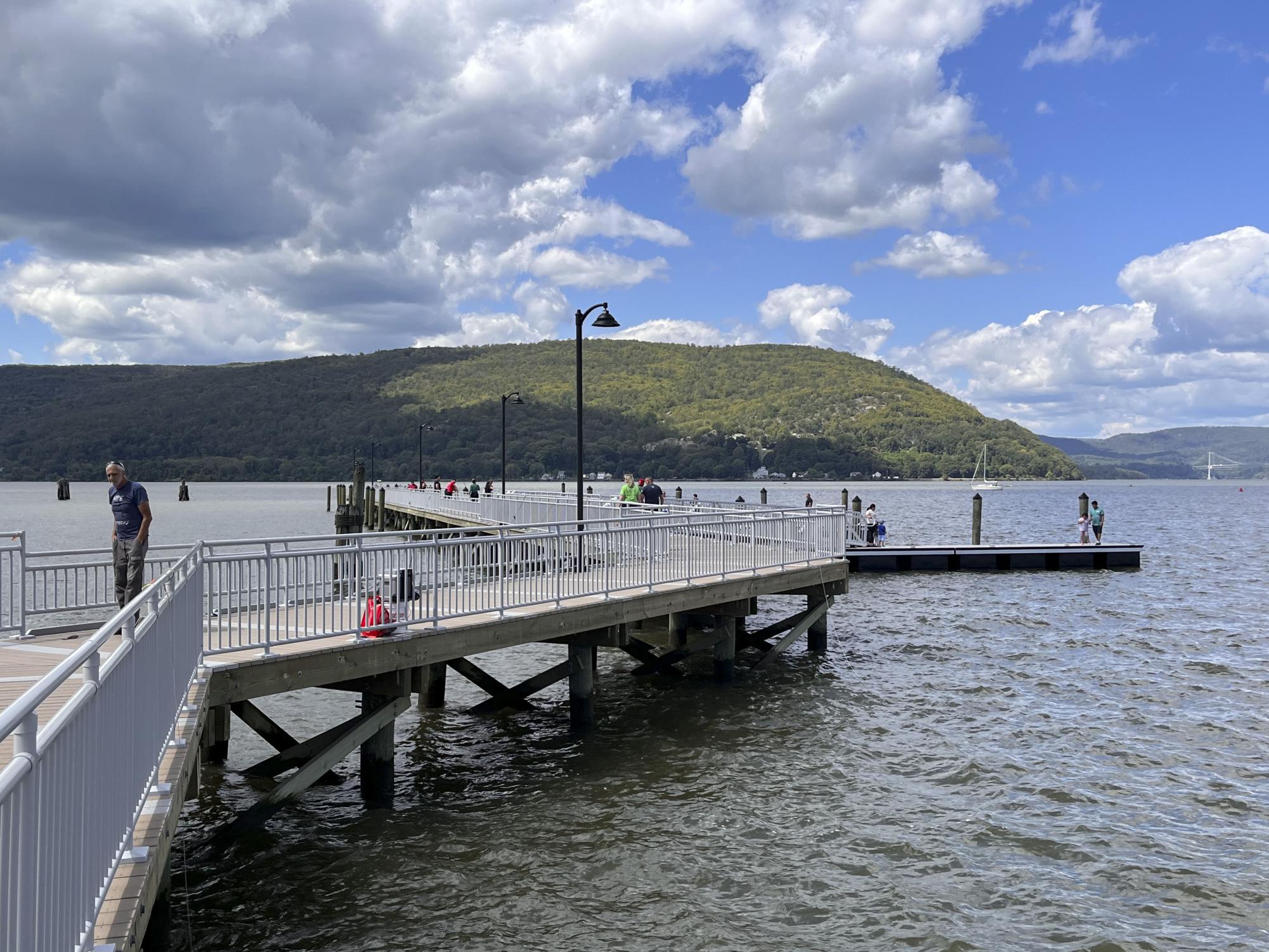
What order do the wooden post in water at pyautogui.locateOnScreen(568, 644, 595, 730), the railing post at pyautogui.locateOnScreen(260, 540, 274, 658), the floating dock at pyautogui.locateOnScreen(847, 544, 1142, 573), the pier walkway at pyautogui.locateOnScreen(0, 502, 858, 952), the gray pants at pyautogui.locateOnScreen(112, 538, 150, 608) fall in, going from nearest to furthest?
the pier walkway at pyautogui.locateOnScreen(0, 502, 858, 952), the railing post at pyautogui.locateOnScreen(260, 540, 274, 658), the gray pants at pyautogui.locateOnScreen(112, 538, 150, 608), the wooden post in water at pyautogui.locateOnScreen(568, 644, 595, 730), the floating dock at pyautogui.locateOnScreen(847, 544, 1142, 573)

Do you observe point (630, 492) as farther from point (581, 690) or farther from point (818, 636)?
point (581, 690)

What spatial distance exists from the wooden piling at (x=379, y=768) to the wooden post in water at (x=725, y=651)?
8.15 metres

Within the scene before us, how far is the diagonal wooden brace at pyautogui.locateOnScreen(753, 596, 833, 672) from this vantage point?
2088 centimetres

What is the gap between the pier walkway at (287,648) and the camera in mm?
4137

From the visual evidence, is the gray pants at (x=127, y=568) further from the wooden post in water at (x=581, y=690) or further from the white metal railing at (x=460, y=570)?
the wooden post in water at (x=581, y=690)

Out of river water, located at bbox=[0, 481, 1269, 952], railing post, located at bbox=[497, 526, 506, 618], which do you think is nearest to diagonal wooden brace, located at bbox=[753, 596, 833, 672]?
river water, located at bbox=[0, 481, 1269, 952]

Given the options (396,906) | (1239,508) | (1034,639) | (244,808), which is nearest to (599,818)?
(396,906)

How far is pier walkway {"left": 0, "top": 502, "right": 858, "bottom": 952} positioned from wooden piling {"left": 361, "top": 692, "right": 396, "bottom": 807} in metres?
0.03

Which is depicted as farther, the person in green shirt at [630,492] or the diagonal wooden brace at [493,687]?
the person in green shirt at [630,492]

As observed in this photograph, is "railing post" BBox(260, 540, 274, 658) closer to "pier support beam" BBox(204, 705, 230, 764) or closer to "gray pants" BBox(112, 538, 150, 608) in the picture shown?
"pier support beam" BBox(204, 705, 230, 764)

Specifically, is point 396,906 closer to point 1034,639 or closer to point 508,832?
point 508,832

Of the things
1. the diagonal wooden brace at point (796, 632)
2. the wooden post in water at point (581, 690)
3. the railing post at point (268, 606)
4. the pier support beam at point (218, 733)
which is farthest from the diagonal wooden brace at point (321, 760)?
the diagonal wooden brace at point (796, 632)

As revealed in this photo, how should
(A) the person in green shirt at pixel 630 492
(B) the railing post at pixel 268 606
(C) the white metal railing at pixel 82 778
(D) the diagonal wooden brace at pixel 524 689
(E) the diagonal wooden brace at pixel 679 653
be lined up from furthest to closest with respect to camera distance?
(A) the person in green shirt at pixel 630 492 → (E) the diagonal wooden brace at pixel 679 653 → (D) the diagonal wooden brace at pixel 524 689 → (B) the railing post at pixel 268 606 → (C) the white metal railing at pixel 82 778

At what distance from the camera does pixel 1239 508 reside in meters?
128
